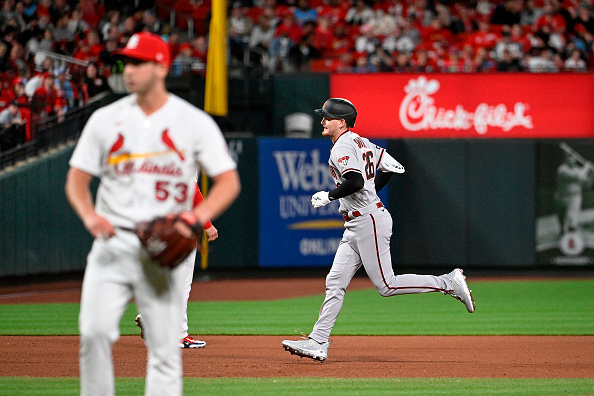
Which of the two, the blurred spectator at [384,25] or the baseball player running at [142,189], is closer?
the baseball player running at [142,189]

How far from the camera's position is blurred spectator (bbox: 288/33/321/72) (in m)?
17.8

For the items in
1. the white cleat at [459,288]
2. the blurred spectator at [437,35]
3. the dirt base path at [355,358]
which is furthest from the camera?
Result: the blurred spectator at [437,35]

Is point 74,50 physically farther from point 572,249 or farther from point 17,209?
point 572,249

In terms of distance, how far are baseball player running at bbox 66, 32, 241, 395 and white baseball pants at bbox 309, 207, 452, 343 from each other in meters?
3.19

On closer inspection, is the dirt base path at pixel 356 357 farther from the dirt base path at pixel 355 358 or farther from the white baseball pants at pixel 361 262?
the white baseball pants at pixel 361 262

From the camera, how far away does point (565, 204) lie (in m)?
16.7

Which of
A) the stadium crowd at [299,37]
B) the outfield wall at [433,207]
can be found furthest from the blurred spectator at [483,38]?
the outfield wall at [433,207]

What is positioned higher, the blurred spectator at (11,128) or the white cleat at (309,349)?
the blurred spectator at (11,128)

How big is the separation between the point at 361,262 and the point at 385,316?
408 centimetres

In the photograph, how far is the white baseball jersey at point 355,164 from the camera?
705cm

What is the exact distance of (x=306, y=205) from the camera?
650 inches

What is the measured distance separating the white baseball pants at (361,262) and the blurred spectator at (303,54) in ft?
35.6

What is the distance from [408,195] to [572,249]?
10.9 ft

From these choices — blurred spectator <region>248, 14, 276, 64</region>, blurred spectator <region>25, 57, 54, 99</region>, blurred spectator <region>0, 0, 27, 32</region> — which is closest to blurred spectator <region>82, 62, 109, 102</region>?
blurred spectator <region>25, 57, 54, 99</region>
